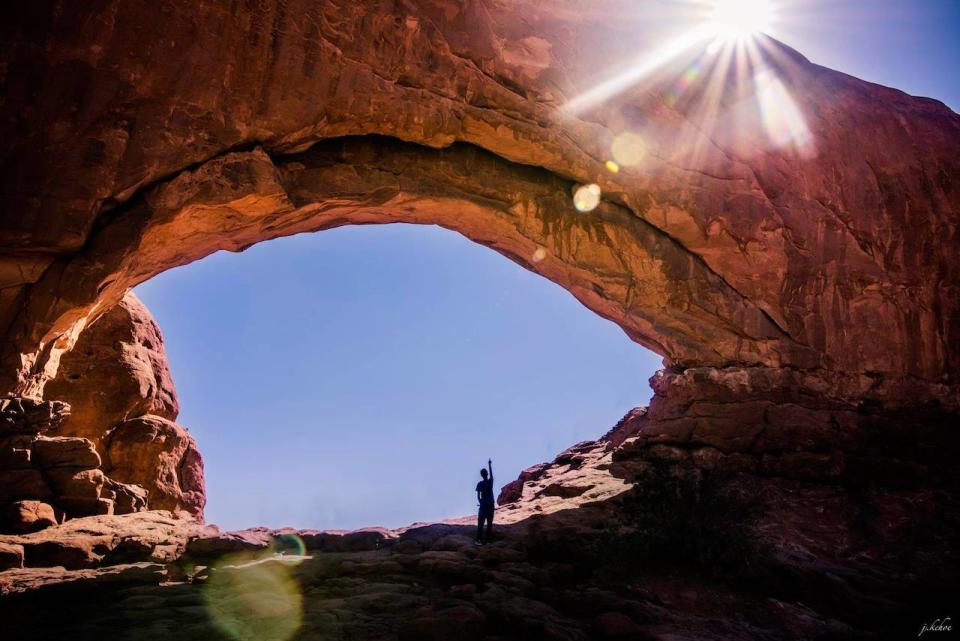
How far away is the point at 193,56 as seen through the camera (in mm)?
12383

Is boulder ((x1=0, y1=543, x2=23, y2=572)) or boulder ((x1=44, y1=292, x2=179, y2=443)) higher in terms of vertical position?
boulder ((x1=44, y1=292, x2=179, y2=443))

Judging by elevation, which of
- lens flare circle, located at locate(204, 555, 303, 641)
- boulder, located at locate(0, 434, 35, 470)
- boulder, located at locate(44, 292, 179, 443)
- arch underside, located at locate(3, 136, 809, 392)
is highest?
arch underside, located at locate(3, 136, 809, 392)

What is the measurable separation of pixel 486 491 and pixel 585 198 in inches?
333

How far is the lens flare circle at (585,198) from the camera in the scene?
1662cm

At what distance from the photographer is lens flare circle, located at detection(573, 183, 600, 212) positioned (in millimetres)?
16625

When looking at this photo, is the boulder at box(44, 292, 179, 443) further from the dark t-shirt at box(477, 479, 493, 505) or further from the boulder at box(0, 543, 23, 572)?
the dark t-shirt at box(477, 479, 493, 505)

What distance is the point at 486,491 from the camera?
12805 mm

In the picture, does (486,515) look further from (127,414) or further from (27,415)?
(127,414)

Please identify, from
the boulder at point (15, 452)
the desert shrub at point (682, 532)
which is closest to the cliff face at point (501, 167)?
the boulder at point (15, 452)

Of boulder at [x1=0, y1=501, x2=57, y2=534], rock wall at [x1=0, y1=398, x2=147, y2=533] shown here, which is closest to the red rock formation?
rock wall at [x1=0, y1=398, x2=147, y2=533]

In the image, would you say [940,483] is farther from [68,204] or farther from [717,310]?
[68,204]

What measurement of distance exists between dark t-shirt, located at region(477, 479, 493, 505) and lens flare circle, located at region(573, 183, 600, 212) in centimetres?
790

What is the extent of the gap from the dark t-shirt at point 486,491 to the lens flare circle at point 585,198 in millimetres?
7899

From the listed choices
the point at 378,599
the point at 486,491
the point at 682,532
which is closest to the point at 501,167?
the point at 486,491
